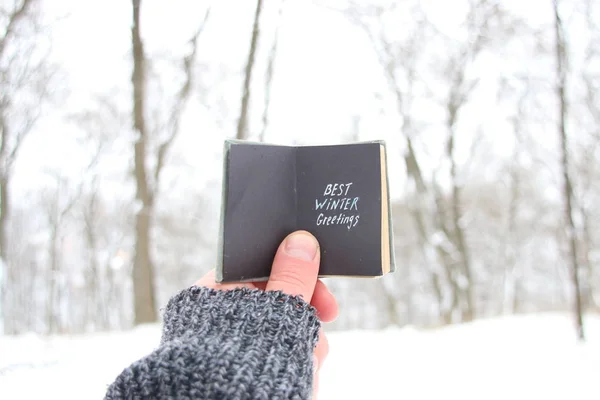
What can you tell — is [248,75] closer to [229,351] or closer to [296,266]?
[296,266]

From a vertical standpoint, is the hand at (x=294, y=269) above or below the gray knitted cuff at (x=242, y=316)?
above

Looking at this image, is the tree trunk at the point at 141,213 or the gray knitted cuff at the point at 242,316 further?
the tree trunk at the point at 141,213

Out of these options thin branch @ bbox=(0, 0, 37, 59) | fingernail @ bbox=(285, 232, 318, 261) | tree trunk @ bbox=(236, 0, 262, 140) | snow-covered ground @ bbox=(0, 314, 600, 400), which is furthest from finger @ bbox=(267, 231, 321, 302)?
thin branch @ bbox=(0, 0, 37, 59)

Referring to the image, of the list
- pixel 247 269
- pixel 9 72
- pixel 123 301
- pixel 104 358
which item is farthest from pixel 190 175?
pixel 123 301

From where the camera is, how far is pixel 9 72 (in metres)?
3.95

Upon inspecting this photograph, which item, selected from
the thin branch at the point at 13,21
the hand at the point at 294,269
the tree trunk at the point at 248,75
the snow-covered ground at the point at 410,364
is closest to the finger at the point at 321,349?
the hand at the point at 294,269

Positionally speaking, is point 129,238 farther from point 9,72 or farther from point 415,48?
point 415,48

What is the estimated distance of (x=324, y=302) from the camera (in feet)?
3.25

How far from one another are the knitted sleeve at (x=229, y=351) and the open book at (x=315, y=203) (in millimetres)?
106

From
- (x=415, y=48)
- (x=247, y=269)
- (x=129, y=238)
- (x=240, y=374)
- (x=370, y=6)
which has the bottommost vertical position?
(x=129, y=238)

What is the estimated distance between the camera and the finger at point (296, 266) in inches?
30.6

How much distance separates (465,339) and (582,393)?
107 centimetres

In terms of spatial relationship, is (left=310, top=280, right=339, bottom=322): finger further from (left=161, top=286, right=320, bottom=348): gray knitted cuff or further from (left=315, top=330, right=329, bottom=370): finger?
(left=161, top=286, right=320, bottom=348): gray knitted cuff

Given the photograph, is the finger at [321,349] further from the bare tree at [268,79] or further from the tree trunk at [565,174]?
the bare tree at [268,79]
